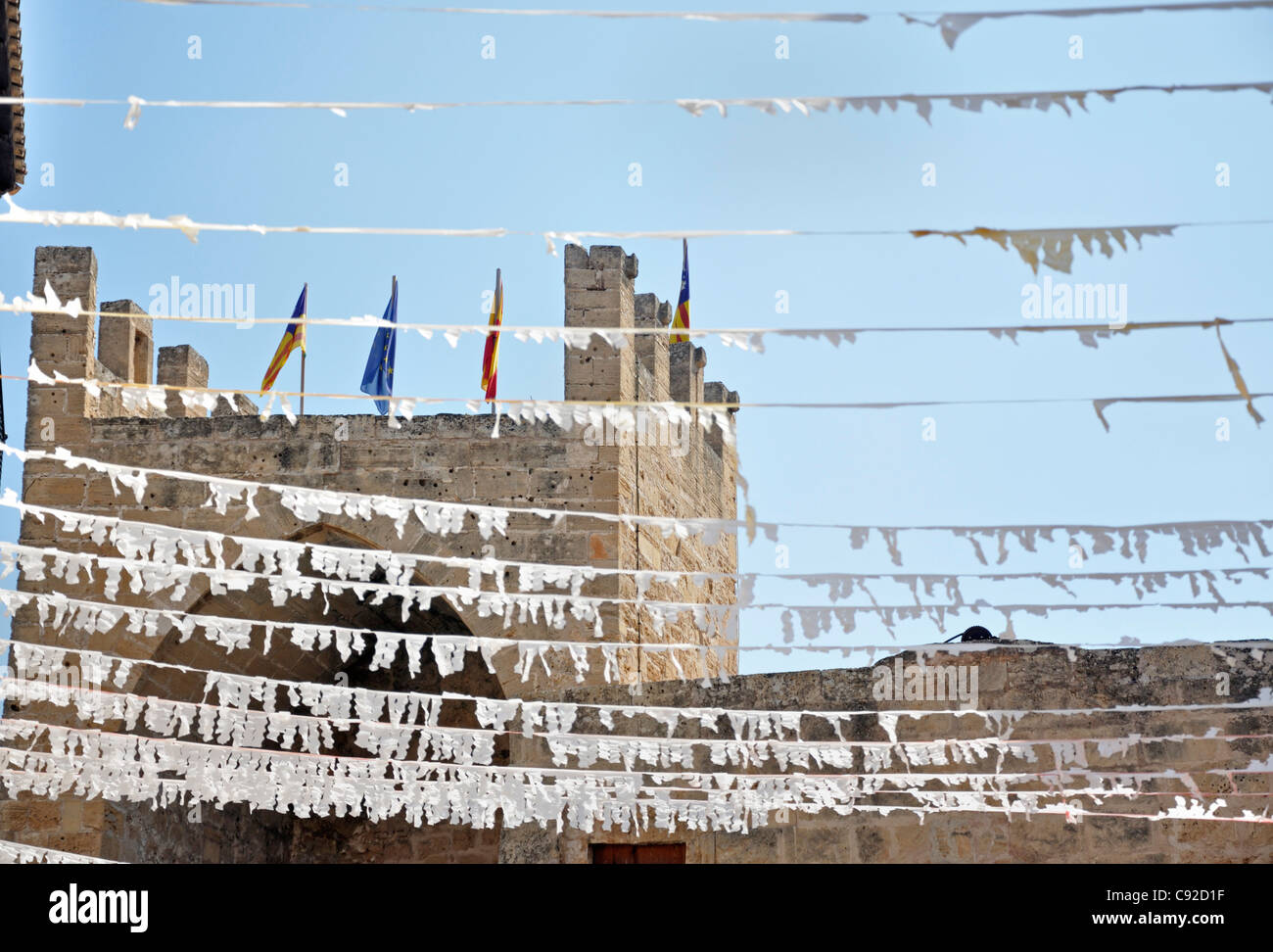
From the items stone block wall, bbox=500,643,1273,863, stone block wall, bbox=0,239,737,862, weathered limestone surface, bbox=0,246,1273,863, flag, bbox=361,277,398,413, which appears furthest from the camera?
flag, bbox=361,277,398,413

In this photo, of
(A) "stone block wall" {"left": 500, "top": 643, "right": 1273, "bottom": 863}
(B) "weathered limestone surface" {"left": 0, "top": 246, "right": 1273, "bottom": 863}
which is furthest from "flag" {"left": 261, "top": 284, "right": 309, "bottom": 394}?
(A) "stone block wall" {"left": 500, "top": 643, "right": 1273, "bottom": 863}

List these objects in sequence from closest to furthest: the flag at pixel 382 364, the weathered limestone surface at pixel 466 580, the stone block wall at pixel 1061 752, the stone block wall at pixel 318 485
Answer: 1. the stone block wall at pixel 1061 752
2. the weathered limestone surface at pixel 466 580
3. the stone block wall at pixel 318 485
4. the flag at pixel 382 364

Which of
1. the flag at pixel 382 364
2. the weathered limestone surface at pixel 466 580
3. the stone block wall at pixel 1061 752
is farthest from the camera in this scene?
the flag at pixel 382 364

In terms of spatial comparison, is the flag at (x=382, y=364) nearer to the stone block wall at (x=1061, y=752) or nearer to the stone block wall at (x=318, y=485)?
the stone block wall at (x=318, y=485)

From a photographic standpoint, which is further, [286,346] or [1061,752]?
[286,346]

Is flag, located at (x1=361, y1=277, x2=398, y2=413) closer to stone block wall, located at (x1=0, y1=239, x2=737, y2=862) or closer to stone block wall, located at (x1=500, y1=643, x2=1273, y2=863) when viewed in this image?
stone block wall, located at (x1=0, y1=239, x2=737, y2=862)

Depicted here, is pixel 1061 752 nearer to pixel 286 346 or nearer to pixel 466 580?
pixel 466 580

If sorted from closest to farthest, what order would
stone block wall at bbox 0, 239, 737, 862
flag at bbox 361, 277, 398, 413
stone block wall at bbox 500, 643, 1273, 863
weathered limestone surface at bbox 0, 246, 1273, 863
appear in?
1. stone block wall at bbox 500, 643, 1273, 863
2. weathered limestone surface at bbox 0, 246, 1273, 863
3. stone block wall at bbox 0, 239, 737, 862
4. flag at bbox 361, 277, 398, 413

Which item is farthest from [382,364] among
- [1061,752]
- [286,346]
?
[1061,752]

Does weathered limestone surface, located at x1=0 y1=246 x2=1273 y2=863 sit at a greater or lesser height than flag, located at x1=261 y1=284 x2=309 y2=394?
lesser

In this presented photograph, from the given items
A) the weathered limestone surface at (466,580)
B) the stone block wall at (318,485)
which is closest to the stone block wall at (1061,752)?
the weathered limestone surface at (466,580)
